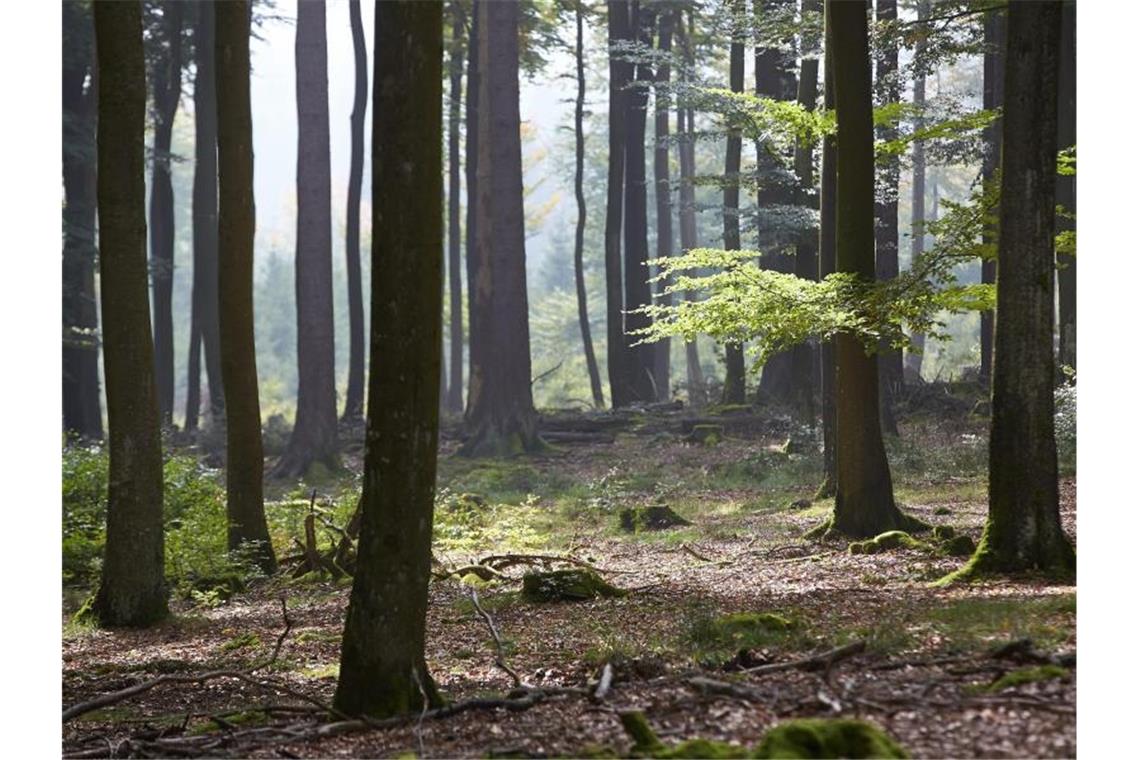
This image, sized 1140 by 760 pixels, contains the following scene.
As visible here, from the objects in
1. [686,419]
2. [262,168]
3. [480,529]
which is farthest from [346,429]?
[262,168]

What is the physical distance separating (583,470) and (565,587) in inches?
424

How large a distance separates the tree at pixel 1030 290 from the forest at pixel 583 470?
0.07 ft

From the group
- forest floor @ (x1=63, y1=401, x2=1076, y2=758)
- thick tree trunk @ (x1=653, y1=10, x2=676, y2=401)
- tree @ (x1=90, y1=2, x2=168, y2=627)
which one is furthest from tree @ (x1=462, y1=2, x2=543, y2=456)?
tree @ (x1=90, y1=2, x2=168, y2=627)

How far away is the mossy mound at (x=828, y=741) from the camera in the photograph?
479cm

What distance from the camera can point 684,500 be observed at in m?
17.7

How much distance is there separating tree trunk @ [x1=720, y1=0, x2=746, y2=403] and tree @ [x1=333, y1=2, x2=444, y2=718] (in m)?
14.5

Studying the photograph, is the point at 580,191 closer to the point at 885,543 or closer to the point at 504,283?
the point at 504,283

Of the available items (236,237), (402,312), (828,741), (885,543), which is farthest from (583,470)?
(828,741)

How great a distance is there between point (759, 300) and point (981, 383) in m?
13.6

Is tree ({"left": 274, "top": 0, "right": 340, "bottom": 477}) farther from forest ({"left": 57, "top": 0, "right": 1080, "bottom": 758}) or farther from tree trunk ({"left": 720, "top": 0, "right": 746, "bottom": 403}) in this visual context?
tree trunk ({"left": 720, "top": 0, "right": 746, "bottom": 403})

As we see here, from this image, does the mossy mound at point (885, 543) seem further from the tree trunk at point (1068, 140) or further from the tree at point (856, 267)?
the tree trunk at point (1068, 140)

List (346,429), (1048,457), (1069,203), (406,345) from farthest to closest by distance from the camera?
(346,429), (1069,203), (1048,457), (406,345)

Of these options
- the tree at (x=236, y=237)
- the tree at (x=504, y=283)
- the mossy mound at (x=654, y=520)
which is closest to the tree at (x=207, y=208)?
the tree at (x=504, y=283)

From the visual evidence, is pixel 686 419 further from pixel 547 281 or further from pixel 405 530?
pixel 547 281
